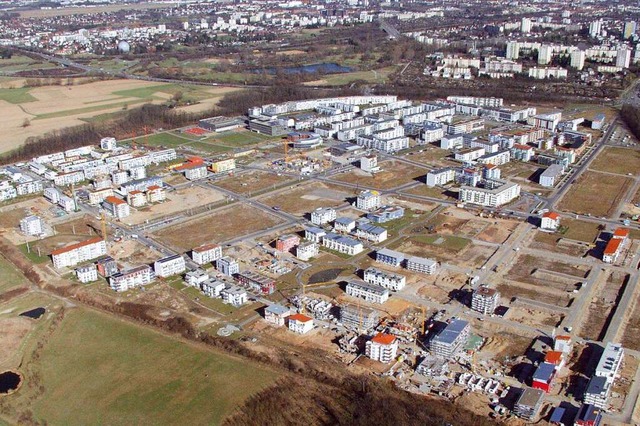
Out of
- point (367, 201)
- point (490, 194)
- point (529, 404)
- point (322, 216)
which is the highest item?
point (490, 194)

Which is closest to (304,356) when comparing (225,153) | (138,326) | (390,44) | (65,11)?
(138,326)

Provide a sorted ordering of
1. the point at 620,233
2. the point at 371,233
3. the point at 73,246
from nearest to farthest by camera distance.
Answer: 1. the point at 73,246
2. the point at 620,233
3. the point at 371,233

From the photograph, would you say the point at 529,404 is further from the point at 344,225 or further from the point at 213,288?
the point at 344,225

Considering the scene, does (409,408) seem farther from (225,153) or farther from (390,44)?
(390,44)

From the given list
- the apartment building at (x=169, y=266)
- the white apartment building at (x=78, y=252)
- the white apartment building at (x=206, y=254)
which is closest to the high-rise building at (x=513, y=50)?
the white apartment building at (x=206, y=254)

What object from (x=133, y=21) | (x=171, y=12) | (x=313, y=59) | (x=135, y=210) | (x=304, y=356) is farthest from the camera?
(x=171, y=12)

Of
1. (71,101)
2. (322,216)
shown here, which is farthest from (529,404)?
(71,101)
